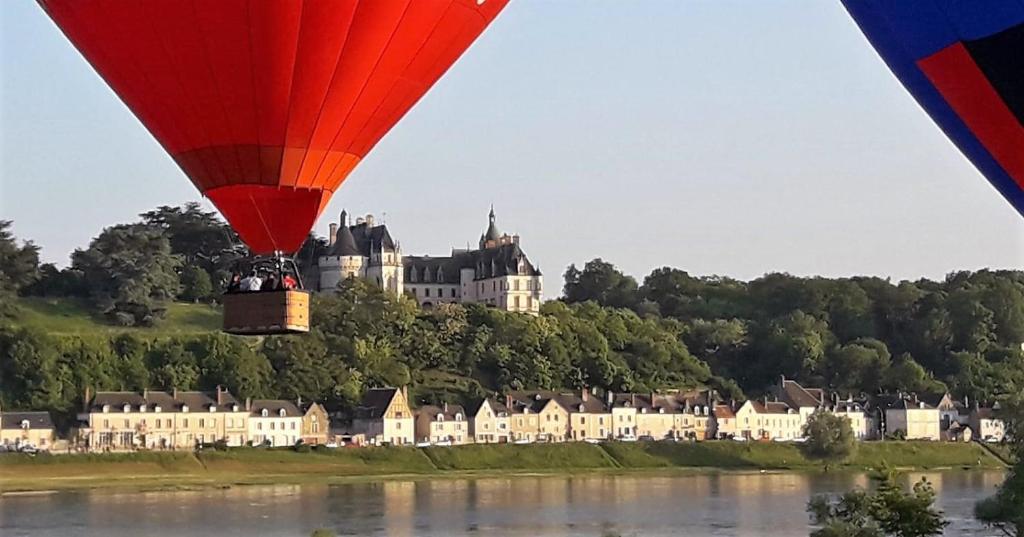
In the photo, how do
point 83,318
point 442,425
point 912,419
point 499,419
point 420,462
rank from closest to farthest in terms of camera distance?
1. point 420,462
2. point 442,425
3. point 499,419
4. point 83,318
5. point 912,419

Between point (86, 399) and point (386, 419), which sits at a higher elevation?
point (86, 399)

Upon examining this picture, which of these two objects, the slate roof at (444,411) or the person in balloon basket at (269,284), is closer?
the person in balloon basket at (269,284)

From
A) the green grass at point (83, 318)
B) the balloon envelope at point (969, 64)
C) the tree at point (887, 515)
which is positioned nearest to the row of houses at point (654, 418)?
the green grass at point (83, 318)

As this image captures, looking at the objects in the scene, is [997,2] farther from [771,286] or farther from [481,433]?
[771,286]

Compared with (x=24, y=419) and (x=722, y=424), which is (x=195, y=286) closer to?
(x=24, y=419)

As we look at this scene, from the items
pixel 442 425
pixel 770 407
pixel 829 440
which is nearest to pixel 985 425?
pixel 770 407


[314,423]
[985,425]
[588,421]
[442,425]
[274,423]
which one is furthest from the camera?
[985,425]

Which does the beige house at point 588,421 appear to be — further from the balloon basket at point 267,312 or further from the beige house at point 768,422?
the balloon basket at point 267,312

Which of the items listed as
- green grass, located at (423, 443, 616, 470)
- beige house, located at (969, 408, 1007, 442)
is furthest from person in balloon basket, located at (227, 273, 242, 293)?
beige house, located at (969, 408, 1007, 442)
